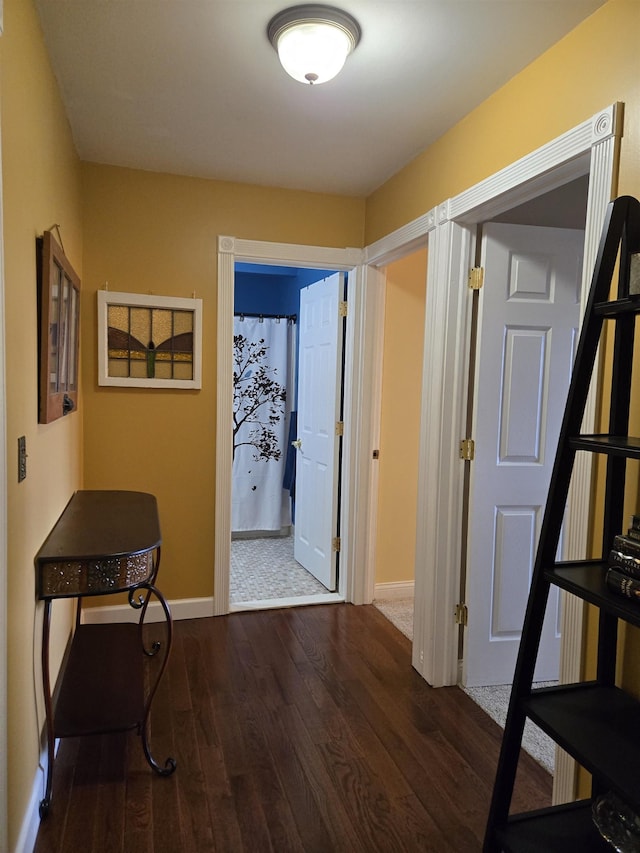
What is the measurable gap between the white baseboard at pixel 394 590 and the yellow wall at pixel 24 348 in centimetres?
225

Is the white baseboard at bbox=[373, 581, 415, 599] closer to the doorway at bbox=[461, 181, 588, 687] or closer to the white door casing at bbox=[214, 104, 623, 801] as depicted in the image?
the white door casing at bbox=[214, 104, 623, 801]

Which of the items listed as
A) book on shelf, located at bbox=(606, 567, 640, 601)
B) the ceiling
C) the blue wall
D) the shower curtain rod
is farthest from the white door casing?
the blue wall

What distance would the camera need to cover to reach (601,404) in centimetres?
175

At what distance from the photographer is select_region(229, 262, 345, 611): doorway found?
12.8 ft

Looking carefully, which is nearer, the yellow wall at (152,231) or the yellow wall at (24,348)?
the yellow wall at (24,348)

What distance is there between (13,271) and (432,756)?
2.14 metres

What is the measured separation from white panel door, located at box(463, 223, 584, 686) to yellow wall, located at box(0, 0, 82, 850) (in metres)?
1.75

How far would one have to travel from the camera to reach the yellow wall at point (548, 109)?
1.64m

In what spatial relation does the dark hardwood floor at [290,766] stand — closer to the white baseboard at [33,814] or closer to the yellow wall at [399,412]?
the white baseboard at [33,814]

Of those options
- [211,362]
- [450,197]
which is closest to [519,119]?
[450,197]

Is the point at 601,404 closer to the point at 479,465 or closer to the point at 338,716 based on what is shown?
the point at 479,465

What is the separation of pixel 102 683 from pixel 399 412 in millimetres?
2237

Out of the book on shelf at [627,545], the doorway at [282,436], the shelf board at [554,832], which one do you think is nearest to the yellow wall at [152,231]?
the doorway at [282,436]

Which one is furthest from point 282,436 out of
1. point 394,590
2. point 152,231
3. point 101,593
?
point 101,593
